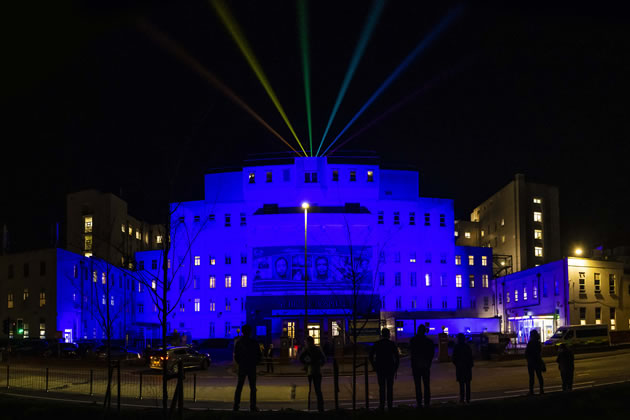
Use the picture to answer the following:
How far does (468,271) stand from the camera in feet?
262

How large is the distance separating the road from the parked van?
38.2 ft

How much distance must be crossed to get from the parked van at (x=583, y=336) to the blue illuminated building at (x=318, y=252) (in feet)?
86.1

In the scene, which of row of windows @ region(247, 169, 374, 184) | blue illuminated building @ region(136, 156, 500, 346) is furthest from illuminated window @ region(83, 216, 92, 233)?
row of windows @ region(247, 169, 374, 184)

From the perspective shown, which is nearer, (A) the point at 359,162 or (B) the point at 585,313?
(B) the point at 585,313

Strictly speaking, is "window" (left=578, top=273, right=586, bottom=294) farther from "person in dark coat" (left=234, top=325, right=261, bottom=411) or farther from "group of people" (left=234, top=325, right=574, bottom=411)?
"person in dark coat" (left=234, top=325, right=261, bottom=411)

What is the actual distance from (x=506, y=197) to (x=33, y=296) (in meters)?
61.2

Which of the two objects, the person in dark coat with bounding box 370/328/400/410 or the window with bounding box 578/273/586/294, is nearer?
A: the person in dark coat with bounding box 370/328/400/410

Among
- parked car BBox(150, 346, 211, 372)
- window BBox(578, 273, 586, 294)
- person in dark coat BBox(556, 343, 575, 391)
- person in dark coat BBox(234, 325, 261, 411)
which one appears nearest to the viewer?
person in dark coat BBox(234, 325, 261, 411)

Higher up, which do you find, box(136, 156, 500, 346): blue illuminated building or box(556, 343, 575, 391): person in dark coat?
box(136, 156, 500, 346): blue illuminated building

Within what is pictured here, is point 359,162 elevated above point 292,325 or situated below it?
above

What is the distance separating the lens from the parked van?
45.0 m

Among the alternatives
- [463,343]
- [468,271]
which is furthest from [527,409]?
[468,271]

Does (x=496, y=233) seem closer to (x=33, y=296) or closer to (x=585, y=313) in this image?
(x=585, y=313)

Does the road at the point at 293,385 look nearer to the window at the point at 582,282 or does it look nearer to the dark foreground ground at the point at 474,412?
the dark foreground ground at the point at 474,412
